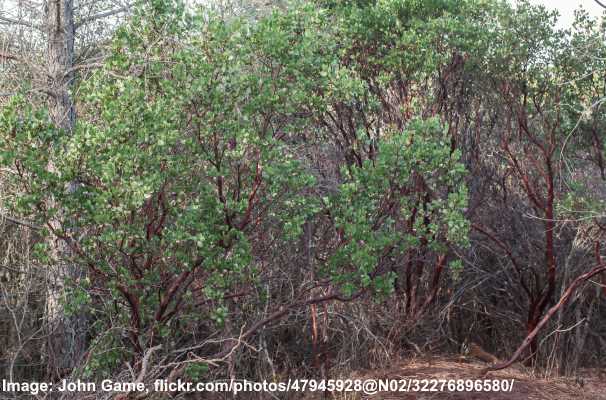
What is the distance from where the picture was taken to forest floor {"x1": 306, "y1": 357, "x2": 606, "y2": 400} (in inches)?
295

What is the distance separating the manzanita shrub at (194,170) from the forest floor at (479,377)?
1.27 m

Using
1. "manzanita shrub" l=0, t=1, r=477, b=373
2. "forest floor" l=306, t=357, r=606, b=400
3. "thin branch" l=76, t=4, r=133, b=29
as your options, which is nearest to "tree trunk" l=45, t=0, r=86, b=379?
"thin branch" l=76, t=4, r=133, b=29

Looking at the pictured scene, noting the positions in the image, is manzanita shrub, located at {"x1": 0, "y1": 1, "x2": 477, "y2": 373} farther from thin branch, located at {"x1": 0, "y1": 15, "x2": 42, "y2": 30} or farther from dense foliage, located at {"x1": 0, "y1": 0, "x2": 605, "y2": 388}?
thin branch, located at {"x1": 0, "y1": 15, "x2": 42, "y2": 30}

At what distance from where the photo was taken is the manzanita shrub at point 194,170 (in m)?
6.05

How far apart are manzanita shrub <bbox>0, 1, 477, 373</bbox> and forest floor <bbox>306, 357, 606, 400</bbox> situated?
127 centimetres

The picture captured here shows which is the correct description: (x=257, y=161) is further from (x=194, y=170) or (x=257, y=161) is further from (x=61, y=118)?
(x=61, y=118)

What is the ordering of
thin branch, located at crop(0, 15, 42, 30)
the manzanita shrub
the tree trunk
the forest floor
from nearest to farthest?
the manzanita shrub, the forest floor, the tree trunk, thin branch, located at crop(0, 15, 42, 30)

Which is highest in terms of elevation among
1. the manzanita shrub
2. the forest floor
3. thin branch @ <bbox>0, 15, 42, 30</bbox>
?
thin branch @ <bbox>0, 15, 42, 30</bbox>

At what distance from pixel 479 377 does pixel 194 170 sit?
3.74m

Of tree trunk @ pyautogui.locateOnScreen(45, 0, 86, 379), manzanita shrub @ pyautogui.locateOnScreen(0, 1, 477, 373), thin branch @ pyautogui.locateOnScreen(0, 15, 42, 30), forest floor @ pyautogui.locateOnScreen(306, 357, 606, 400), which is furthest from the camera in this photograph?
thin branch @ pyautogui.locateOnScreen(0, 15, 42, 30)

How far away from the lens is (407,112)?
8.96 meters

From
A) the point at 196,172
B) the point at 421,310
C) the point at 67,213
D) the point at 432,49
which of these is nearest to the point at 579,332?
the point at 421,310

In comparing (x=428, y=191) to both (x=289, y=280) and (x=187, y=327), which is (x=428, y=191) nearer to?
(x=289, y=280)

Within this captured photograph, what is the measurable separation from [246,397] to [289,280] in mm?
1298
